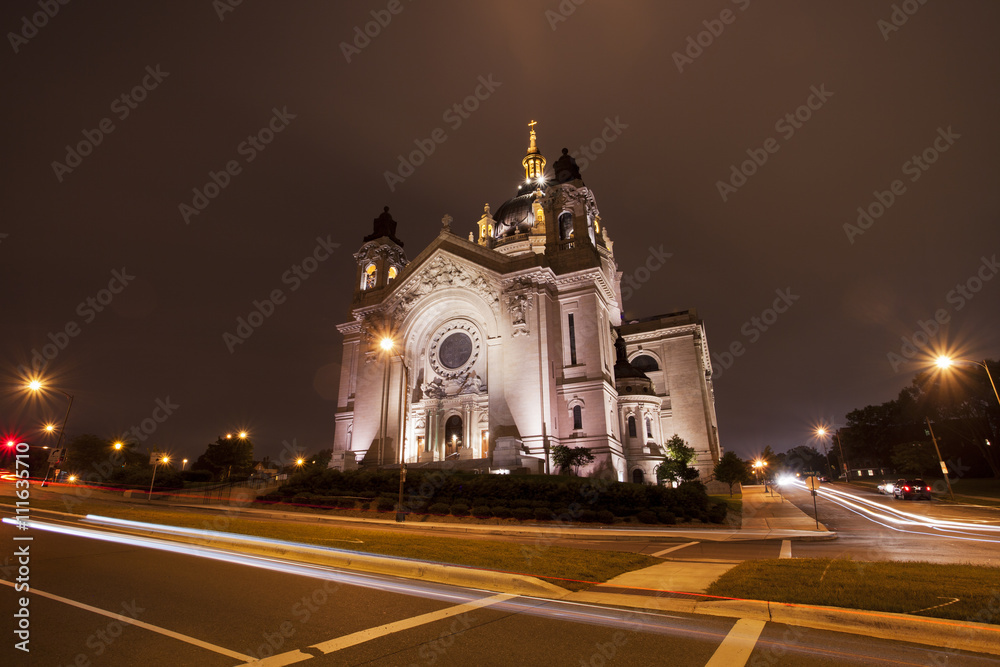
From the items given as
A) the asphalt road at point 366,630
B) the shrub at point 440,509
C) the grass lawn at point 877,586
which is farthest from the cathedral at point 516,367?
the asphalt road at point 366,630

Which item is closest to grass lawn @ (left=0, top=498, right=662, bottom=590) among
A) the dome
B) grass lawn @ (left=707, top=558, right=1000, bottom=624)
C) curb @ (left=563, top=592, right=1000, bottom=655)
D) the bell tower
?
curb @ (left=563, top=592, right=1000, bottom=655)

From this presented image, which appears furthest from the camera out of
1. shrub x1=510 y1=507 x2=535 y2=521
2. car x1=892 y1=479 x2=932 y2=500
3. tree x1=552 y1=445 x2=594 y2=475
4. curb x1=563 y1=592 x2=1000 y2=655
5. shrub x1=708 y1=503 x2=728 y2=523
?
car x1=892 y1=479 x2=932 y2=500

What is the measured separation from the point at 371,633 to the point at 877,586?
7652 millimetres

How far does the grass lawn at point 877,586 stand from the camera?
635 cm

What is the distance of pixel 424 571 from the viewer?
9.51m

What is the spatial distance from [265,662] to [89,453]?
317 ft

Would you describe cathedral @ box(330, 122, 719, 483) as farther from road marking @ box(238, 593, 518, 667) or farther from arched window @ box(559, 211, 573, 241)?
road marking @ box(238, 593, 518, 667)

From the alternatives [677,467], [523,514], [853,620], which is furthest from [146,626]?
[677,467]

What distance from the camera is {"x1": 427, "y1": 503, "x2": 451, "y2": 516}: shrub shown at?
28.0 meters

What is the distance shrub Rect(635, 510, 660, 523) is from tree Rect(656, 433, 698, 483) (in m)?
20.5

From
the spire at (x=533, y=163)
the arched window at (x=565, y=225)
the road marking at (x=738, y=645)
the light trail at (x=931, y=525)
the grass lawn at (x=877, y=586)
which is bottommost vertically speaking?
the light trail at (x=931, y=525)

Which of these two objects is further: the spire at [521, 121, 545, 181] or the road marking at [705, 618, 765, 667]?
the spire at [521, 121, 545, 181]

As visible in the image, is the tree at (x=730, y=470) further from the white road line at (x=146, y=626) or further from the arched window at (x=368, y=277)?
the white road line at (x=146, y=626)

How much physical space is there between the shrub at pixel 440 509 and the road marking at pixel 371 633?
21275mm
